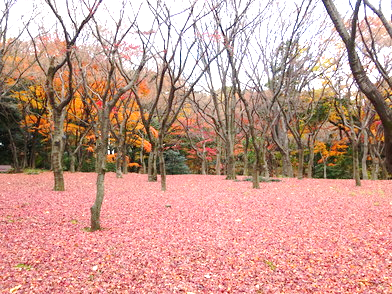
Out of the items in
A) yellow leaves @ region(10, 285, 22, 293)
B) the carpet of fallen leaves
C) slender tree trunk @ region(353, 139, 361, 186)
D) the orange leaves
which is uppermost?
the orange leaves

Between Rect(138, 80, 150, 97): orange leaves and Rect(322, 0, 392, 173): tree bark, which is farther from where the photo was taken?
Rect(138, 80, 150, 97): orange leaves

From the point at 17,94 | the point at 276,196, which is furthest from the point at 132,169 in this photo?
the point at 276,196

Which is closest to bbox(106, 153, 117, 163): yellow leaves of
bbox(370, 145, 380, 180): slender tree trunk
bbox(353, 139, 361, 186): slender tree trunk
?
bbox(353, 139, 361, 186): slender tree trunk

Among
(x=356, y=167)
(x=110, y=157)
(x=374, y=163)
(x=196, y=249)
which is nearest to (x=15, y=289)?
(x=196, y=249)

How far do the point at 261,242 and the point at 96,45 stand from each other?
33.2 ft

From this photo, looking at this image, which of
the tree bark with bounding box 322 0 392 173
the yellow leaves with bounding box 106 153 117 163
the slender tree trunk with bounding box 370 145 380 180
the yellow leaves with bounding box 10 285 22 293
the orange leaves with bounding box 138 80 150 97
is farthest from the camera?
the yellow leaves with bounding box 106 153 117 163

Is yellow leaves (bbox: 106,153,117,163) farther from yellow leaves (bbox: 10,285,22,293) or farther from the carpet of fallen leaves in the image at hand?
yellow leaves (bbox: 10,285,22,293)

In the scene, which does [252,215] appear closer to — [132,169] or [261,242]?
[261,242]

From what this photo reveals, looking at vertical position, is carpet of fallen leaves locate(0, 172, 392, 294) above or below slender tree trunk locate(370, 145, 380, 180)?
below

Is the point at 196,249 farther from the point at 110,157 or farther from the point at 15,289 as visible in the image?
the point at 110,157

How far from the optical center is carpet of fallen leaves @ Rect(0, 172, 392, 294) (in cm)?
286

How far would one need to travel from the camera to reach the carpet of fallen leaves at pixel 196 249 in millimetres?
2855

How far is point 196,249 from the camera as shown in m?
3.73

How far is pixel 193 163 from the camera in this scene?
2767 centimetres
